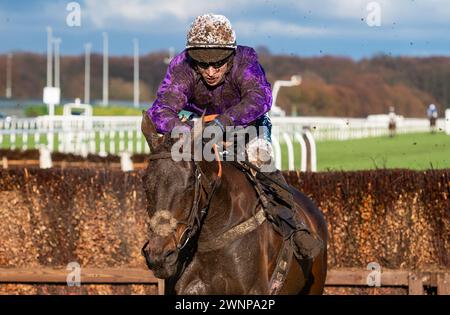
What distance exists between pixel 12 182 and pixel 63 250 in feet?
3.00

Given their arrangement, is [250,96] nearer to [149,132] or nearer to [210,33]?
[210,33]

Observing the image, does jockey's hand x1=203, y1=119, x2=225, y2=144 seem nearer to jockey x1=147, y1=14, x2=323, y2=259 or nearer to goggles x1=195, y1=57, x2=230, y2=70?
jockey x1=147, y1=14, x2=323, y2=259

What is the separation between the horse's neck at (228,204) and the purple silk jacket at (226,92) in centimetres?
33

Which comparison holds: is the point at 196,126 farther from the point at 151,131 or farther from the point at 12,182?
the point at 12,182

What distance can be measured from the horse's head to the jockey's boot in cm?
101

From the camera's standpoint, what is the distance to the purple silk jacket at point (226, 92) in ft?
19.2

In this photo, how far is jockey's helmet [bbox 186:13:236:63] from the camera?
19.3ft

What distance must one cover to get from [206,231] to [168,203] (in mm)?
736

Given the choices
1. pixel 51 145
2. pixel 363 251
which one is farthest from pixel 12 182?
pixel 51 145

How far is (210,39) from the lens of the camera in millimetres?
5867

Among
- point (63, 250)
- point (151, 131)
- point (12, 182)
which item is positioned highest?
point (151, 131)

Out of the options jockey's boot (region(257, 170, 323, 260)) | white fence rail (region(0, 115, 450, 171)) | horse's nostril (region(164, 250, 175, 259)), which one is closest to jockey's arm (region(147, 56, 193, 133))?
jockey's boot (region(257, 170, 323, 260))
